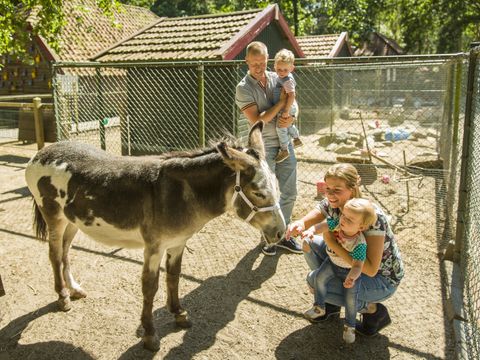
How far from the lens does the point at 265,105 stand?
448 centimetres

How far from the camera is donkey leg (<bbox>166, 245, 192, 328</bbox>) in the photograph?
11.6 feet

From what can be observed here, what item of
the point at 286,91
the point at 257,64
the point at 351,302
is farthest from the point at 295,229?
the point at 257,64

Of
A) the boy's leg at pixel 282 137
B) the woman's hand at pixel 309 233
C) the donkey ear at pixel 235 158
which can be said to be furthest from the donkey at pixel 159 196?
the boy's leg at pixel 282 137

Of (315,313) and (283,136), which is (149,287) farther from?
(283,136)

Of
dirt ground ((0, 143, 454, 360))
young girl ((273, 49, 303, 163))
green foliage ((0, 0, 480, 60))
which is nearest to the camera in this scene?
dirt ground ((0, 143, 454, 360))

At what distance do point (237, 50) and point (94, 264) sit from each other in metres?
6.53

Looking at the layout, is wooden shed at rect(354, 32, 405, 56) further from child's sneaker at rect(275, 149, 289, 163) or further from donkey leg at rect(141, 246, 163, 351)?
donkey leg at rect(141, 246, 163, 351)

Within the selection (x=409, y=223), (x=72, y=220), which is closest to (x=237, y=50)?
(x=409, y=223)

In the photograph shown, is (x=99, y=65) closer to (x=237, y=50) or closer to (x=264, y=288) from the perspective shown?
(x=237, y=50)

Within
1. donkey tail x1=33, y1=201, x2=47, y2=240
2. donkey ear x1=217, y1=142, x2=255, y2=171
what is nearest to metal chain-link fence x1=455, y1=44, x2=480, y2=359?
donkey ear x1=217, y1=142, x2=255, y2=171

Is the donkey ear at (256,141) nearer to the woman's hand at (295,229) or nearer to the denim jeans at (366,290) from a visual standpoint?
the woman's hand at (295,229)

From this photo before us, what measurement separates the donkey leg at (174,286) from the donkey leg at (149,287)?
0.30 meters

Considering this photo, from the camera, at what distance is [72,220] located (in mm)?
3529

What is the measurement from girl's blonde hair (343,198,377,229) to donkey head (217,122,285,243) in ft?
1.77
